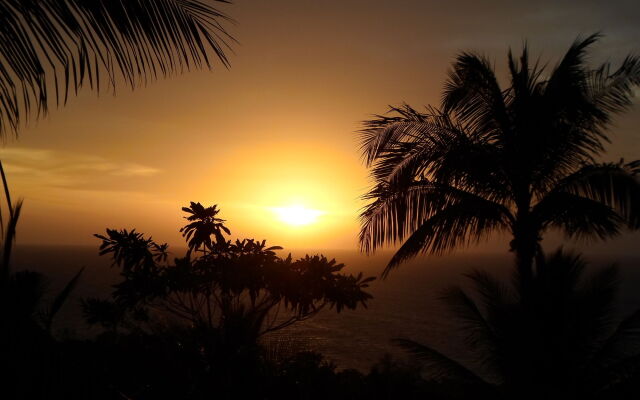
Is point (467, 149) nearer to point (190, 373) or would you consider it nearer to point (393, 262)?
point (393, 262)

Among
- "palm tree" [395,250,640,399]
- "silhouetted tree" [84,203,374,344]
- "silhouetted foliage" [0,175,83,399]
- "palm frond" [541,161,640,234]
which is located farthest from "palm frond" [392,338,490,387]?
"silhouetted foliage" [0,175,83,399]

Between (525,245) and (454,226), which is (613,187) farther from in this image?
(454,226)

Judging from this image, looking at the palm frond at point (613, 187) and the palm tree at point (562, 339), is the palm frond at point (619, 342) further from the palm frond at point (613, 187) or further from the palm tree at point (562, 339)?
the palm frond at point (613, 187)

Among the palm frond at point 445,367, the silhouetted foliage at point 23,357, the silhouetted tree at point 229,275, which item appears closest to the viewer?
the silhouetted foliage at point 23,357

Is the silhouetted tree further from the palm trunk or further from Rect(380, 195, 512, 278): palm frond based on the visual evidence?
the palm trunk

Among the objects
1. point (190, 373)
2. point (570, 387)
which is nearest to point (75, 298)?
point (190, 373)

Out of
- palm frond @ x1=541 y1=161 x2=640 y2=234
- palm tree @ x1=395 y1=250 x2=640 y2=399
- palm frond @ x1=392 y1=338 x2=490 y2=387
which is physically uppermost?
palm frond @ x1=541 y1=161 x2=640 y2=234

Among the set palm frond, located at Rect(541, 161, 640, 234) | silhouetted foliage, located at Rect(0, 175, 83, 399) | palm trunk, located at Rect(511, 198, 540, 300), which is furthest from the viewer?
palm trunk, located at Rect(511, 198, 540, 300)

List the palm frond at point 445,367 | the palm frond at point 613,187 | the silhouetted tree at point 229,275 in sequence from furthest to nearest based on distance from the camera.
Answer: the silhouetted tree at point 229,275
the palm frond at point 445,367
the palm frond at point 613,187

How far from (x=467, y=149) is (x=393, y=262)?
2.29 metres

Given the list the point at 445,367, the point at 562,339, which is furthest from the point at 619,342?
the point at 445,367

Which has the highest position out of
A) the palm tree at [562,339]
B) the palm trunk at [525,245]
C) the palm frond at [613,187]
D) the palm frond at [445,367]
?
the palm frond at [613,187]

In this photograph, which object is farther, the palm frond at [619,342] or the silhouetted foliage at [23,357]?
the palm frond at [619,342]

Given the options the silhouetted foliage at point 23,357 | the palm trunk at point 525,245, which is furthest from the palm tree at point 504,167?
the silhouetted foliage at point 23,357
